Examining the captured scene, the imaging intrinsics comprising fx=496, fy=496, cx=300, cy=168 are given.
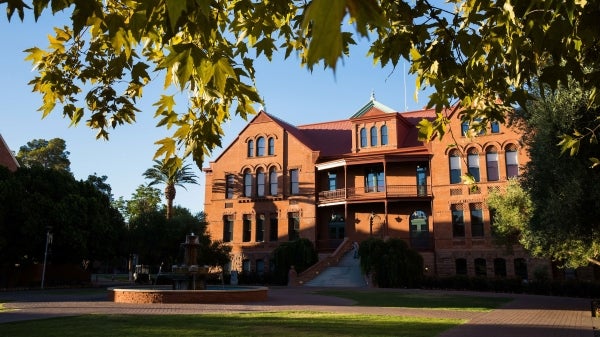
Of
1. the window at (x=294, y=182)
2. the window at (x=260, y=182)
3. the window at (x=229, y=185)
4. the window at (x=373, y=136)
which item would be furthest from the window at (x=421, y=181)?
the window at (x=229, y=185)

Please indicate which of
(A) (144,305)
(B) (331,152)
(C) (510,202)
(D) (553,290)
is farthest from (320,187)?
(A) (144,305)

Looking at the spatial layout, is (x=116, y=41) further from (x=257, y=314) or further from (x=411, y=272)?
(x=411, y=272)

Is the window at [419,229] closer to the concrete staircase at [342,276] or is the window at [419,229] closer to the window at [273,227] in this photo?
the concrete staircase at [342,276]

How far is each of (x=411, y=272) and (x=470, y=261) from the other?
6.36 m

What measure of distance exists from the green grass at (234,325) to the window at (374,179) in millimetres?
25065

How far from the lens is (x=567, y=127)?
51.1ft

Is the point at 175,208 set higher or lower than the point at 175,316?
higher

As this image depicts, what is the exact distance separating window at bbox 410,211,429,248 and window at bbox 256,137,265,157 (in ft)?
46.7

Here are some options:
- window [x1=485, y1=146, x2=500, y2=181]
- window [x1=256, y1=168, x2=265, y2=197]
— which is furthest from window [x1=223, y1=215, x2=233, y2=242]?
window [x1=485, y1=146, x2=500, y2=181]

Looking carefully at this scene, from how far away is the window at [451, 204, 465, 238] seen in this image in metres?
35.5

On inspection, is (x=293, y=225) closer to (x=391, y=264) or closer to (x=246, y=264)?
(x=246, y=264)

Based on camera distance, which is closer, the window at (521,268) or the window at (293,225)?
the window at (521,268)

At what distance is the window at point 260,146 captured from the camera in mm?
44031

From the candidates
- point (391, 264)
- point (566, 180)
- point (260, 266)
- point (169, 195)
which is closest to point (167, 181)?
point (169, 195)
